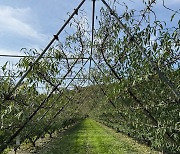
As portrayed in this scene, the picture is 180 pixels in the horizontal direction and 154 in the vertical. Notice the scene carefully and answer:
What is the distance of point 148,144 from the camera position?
49.6ft

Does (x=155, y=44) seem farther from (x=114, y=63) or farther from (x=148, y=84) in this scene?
(x=114, y=63)

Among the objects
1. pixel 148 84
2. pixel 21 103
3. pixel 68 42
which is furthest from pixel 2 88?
pixel 68 42

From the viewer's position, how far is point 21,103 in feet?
16.7

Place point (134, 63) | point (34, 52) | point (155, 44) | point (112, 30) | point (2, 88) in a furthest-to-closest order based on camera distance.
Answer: point (112, 30)
point (34, 52)
point (134, 63)
point (2, 88)
point (155, 44)

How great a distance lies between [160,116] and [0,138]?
426 cm

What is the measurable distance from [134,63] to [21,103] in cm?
201

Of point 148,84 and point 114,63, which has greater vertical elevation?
point 114,63

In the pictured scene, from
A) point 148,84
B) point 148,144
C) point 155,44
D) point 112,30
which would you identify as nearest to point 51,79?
point 112,30

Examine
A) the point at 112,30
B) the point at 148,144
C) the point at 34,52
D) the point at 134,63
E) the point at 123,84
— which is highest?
the point at 112,30

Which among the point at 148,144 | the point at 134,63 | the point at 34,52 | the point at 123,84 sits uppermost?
the point at 34,52

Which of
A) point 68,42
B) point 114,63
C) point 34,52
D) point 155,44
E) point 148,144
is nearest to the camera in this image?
point 155,44

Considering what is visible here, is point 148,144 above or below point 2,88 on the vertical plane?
below

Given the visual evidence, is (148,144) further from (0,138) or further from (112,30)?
(112,30)

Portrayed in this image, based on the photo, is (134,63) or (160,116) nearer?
(134,63)
